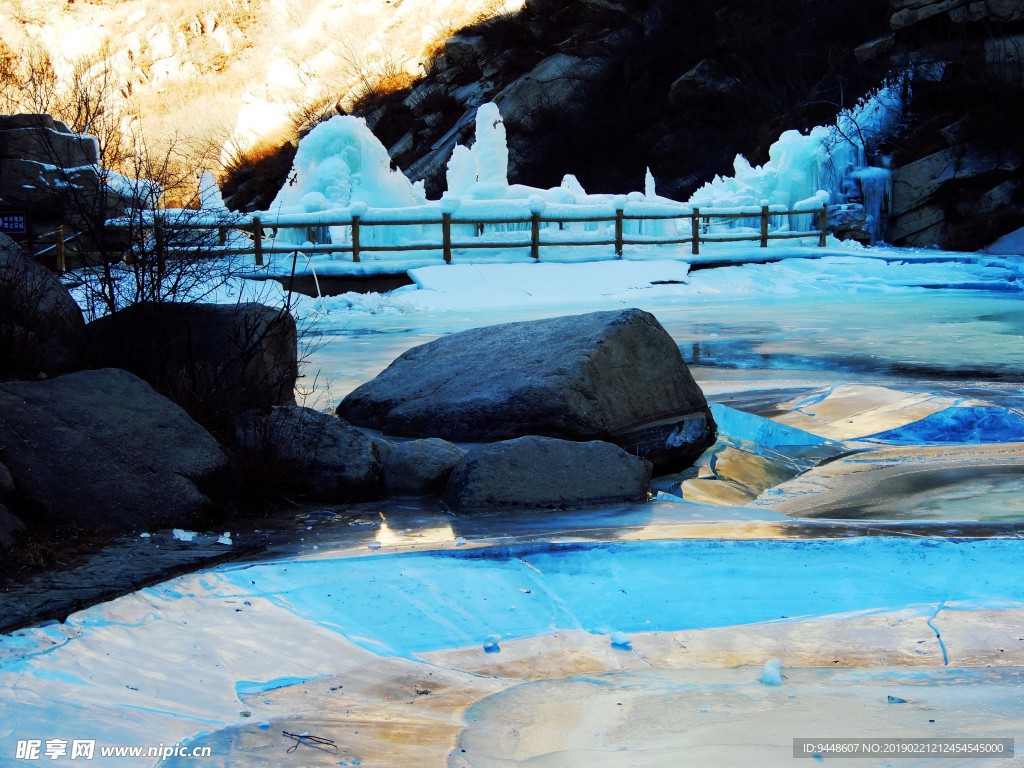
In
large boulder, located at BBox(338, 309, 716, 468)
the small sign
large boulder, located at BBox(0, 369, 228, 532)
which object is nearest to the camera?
large boulder, located at BBox(0, 369, 228, 532)

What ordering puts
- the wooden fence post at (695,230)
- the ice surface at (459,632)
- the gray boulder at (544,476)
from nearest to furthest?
1. the ice surface at (459,632)
2. the gray boulder at (544,476)
3. the wooden fence post at (695,230)

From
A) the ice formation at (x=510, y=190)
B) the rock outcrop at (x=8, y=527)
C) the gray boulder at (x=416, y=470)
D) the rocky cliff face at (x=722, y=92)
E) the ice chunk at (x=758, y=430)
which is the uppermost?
the rocky cliff face at (x=722, y=92)

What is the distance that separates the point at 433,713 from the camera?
2.84 metres

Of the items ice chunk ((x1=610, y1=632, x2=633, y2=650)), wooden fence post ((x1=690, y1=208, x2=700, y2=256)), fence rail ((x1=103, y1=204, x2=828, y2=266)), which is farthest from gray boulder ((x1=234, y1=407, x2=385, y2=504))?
wooden fence post ((x1=690, y1=208, x2=700, y2=256))

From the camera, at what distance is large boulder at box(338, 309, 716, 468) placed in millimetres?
5891

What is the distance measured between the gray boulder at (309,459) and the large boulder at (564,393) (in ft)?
3.50

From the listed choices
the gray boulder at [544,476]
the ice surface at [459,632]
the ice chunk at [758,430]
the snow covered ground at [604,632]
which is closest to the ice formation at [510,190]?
the ice chunk at [758,430]

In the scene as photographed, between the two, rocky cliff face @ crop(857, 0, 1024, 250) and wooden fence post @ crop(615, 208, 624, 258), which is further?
rocky cliff face @ crop(857, 0, 1024, 250)

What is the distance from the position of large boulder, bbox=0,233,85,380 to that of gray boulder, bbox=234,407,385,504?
1.23 m

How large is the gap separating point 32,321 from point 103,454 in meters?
1.77

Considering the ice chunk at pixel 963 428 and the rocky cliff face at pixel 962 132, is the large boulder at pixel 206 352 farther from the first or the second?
the rocky cliff face at pixel 962 132

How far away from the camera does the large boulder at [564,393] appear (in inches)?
232

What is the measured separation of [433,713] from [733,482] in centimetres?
334

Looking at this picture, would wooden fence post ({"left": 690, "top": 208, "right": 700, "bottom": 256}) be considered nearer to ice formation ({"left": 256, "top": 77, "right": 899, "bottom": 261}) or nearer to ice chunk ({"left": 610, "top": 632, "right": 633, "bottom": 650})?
ice formation ({"left": 256, "top": 77, "right": 899, "bottom": 261})
